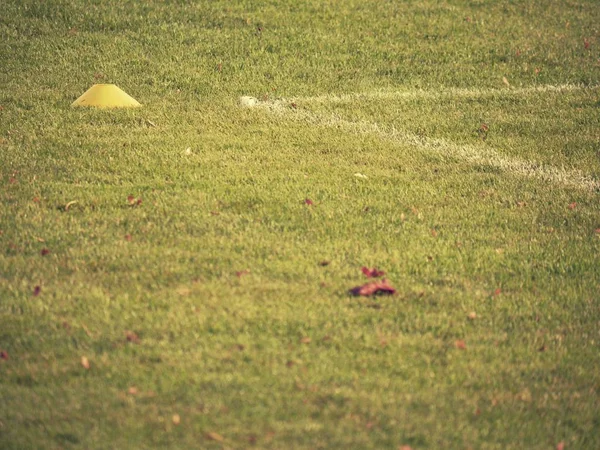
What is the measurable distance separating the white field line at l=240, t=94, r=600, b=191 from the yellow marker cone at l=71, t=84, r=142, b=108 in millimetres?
1051

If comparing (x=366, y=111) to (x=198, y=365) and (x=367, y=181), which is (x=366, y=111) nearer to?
(x=367, y=181)

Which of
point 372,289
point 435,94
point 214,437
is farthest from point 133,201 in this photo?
point 435,94

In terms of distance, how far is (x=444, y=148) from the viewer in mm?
7047

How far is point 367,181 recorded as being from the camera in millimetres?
6133

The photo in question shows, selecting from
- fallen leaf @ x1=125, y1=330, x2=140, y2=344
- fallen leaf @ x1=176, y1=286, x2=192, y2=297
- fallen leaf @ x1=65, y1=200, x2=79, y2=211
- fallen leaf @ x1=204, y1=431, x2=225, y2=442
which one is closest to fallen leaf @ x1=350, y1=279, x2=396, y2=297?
fallen leaf @ x1=176, y1=286, x2=192, y2=297

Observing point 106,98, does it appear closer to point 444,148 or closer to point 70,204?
point 70,204

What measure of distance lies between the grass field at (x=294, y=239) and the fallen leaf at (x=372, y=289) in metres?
0.08

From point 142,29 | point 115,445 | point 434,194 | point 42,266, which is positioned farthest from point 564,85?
point 115,445

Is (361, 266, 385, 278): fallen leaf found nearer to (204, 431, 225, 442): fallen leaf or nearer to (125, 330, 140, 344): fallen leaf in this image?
(125, 330, 140, 344): fallen leaf

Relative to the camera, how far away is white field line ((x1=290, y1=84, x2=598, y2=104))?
8250 mm

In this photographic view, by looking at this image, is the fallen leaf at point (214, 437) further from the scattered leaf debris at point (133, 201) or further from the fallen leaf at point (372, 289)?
the scattered leaf debris at point (133, 201)

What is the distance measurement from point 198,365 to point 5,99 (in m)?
4.89

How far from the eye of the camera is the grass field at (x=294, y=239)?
3.38 metres

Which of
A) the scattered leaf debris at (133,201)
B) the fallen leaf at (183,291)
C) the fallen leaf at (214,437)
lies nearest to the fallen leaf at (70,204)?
the scattered leaf debris at (133,201)
